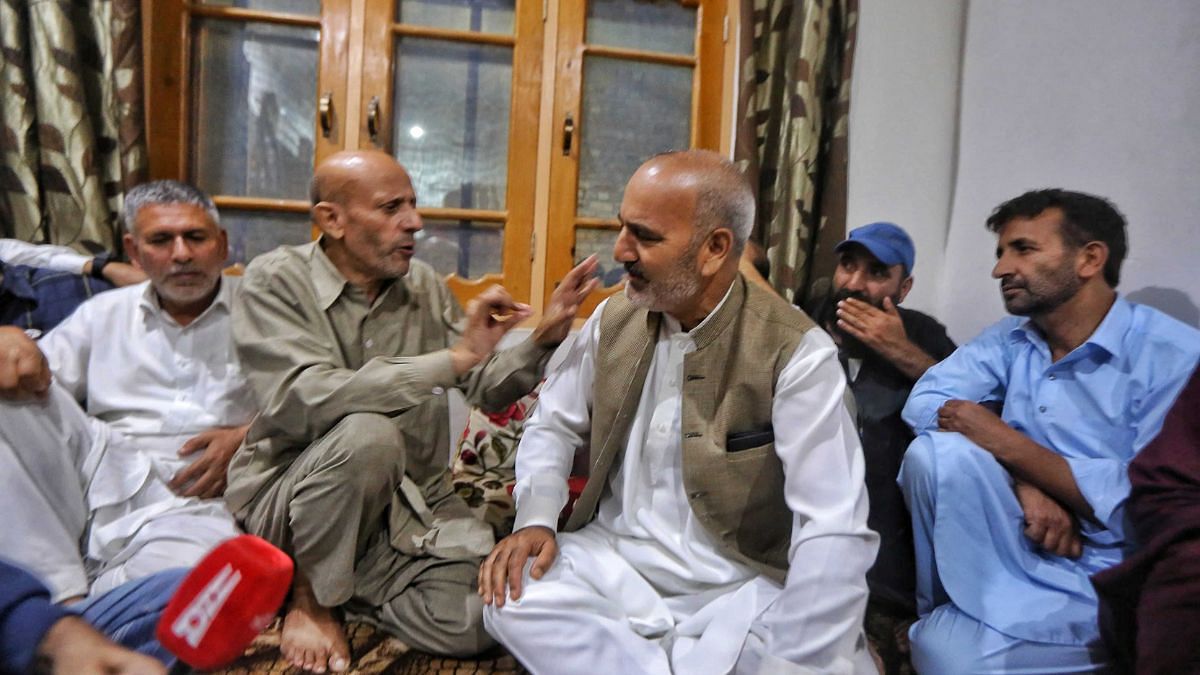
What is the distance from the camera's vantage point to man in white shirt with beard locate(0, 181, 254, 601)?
1583 mm

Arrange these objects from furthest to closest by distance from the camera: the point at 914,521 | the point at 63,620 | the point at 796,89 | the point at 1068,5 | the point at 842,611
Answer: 1. the point at 796,89
2. the point at 1068,5
3. the point at 914,521
4. the point at 842,611
5. the point at 63,620

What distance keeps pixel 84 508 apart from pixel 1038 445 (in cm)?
213

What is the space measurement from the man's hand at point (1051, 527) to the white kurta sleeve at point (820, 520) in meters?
0.58

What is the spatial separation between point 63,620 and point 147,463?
1.08 metres

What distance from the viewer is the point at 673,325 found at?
155 cm

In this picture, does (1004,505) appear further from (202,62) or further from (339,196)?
(202,62)

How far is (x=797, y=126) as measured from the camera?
2730 millimetres

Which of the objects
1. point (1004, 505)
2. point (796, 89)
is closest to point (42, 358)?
point (1004, 505)

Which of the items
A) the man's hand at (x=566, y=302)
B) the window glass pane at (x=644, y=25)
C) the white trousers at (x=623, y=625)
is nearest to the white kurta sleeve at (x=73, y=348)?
the man's hand at (x=566, y=302)

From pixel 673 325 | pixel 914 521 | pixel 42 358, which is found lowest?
pixel 914 521

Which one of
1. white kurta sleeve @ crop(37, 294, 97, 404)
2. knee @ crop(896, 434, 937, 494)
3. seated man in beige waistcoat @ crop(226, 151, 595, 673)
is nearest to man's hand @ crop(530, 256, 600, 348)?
seated man in beige waistcoat @ crop(226, 151, 595, 673)

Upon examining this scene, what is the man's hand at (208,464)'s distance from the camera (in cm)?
189

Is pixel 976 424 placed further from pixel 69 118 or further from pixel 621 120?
pixel 69 118

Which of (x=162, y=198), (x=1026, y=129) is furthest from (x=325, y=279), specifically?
(x=1026, y=129)
